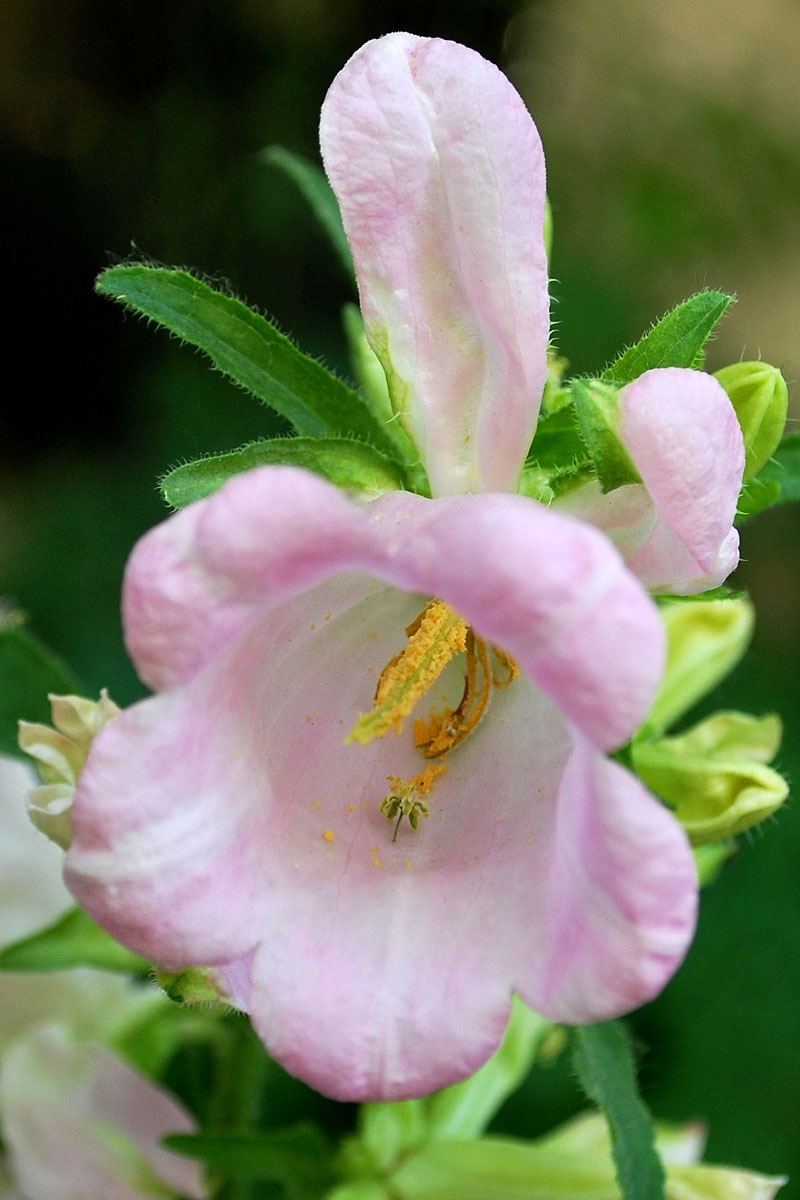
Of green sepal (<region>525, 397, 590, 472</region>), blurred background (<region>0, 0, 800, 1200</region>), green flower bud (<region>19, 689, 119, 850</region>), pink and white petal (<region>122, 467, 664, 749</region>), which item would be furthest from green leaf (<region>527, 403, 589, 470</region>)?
blurred background (<region>0, 0, 800, 1200</region>)

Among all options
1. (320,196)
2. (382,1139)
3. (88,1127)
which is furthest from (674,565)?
(88,1127)

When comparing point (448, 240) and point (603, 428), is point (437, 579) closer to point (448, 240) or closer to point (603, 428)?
point (603, 428)

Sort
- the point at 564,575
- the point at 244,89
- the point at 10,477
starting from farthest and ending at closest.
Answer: the point at 10,477
the point at 244,89
the point at 564,575

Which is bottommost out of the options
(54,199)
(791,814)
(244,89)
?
(791,814)

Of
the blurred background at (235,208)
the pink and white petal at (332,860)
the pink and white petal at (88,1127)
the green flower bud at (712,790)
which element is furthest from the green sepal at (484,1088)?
the blurred background at (235,208)

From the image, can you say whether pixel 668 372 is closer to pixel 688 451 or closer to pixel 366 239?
pixel 688 451

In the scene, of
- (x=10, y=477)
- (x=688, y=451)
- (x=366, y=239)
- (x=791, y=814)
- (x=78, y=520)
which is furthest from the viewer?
(x=10, y=477)

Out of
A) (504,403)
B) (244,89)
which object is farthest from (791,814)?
(244,89)
